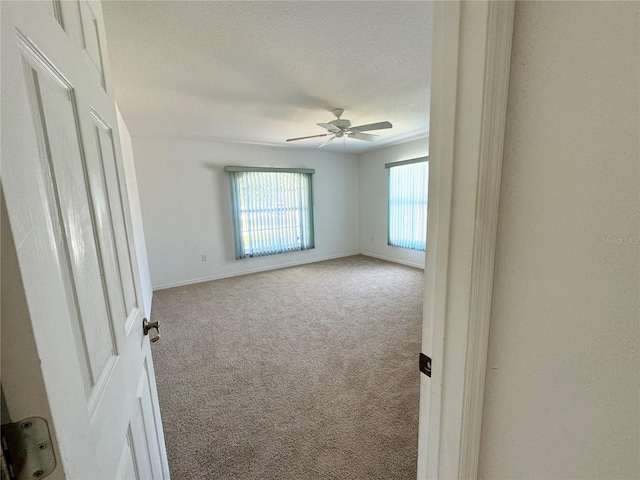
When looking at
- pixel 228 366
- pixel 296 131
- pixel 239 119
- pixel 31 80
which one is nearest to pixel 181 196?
pixel 239 119

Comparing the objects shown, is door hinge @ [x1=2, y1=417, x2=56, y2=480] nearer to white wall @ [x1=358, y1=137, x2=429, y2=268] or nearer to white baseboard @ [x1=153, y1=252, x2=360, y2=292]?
white baseboard @ [x1=153, y1=252, x2=360, y2=292]

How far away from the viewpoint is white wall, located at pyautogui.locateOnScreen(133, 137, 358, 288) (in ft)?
13.1

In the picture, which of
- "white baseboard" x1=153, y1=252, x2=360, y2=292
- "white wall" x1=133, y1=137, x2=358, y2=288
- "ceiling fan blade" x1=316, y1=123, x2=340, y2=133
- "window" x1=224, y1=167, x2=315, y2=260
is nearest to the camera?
"ceiling fan blade" x1=316, y1=123, x2=340, y2=133

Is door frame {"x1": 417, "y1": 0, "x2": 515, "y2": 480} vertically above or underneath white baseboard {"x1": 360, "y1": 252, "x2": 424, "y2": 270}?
above

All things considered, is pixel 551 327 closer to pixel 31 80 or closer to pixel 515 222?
pixel 515 222

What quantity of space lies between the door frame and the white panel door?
720 mm

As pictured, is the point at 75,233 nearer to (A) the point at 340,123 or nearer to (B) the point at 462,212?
(B) the point at 462,212

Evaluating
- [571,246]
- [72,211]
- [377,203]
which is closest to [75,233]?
[72,211]

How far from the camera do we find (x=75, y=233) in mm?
551

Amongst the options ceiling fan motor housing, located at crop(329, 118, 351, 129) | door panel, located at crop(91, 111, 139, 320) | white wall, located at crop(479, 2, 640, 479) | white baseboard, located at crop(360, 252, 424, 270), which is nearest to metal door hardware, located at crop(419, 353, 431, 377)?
white wall, located at crop(479, 2, 640, 479)

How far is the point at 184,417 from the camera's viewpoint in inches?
66.5

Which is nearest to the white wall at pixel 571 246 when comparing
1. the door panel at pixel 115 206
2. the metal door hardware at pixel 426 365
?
the metal door hardware at pixel 426 365

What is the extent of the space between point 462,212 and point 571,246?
0.65ft

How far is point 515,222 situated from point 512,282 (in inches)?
5.2
